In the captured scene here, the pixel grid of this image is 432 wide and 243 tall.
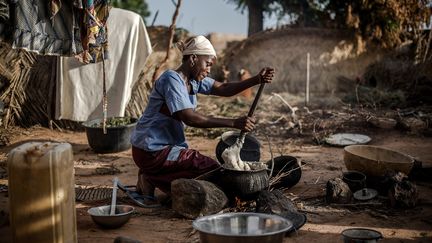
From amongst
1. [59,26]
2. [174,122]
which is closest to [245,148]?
[174,122]

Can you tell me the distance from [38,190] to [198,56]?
1868 millimetres

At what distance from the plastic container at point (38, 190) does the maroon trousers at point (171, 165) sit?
135cm

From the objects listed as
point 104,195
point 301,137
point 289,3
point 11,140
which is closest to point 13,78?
point 11,140

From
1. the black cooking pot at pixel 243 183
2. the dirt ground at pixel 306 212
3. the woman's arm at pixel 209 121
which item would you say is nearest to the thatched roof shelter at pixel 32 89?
the dirt ground at pixel 306 212

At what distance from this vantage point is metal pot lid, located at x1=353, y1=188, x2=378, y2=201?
14.6 feet

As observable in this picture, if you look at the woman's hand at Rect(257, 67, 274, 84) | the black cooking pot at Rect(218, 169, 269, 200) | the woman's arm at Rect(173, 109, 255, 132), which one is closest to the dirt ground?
the black cooking pot at Rect(218, 169, 269, 200)

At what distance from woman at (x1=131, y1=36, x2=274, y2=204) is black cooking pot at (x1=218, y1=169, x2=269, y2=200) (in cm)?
26

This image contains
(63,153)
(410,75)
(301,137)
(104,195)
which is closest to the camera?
(63,153)

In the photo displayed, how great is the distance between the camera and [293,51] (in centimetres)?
1292

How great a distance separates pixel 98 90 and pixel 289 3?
26.7 feet

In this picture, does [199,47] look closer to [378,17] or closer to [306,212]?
[306,212]

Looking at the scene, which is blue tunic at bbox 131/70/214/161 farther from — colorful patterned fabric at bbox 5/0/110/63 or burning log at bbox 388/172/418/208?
burning log at bbox 388/172/418/208

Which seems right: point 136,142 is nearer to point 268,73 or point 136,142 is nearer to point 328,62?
point 268,73

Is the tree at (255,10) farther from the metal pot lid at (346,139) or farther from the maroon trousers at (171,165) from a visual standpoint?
the maroon trousers at (171,165)
